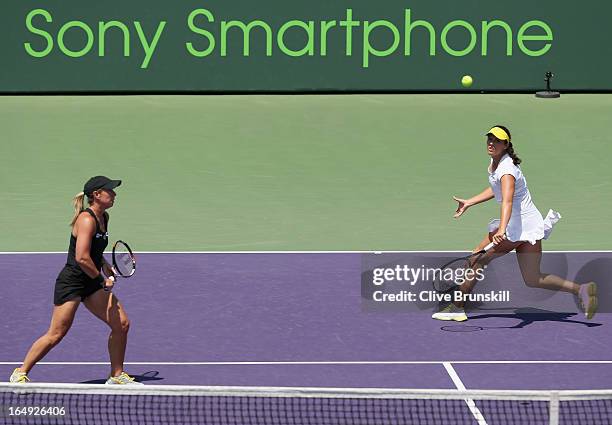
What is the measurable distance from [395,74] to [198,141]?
17.3 ft

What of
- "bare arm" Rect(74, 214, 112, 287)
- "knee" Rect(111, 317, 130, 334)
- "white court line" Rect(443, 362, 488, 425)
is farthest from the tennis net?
"bare arm" Rect(74, 214, 112, 287)

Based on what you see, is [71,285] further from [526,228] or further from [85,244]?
[526,228]

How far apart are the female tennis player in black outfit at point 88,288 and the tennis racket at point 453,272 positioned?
3533mm

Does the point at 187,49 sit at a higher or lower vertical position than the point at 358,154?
higher

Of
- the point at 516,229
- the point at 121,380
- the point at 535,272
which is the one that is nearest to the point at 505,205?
the point at 516,229

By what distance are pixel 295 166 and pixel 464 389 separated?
34.1 ft

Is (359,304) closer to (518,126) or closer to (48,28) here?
(518,126)

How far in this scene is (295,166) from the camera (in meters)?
19.6

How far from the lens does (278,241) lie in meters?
15.0

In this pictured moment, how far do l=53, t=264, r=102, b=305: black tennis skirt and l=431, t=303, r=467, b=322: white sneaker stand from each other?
3.64 meters

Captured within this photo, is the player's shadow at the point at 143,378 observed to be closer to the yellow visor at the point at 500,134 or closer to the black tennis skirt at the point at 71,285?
the black tennis skirt at the point at 71,285

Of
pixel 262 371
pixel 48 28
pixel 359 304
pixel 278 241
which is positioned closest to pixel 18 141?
pixel 48 28

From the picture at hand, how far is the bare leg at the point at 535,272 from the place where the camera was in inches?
453

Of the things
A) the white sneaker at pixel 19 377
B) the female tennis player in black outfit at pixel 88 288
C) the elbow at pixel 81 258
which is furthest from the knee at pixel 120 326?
the white sneaker at pixel 19 377
